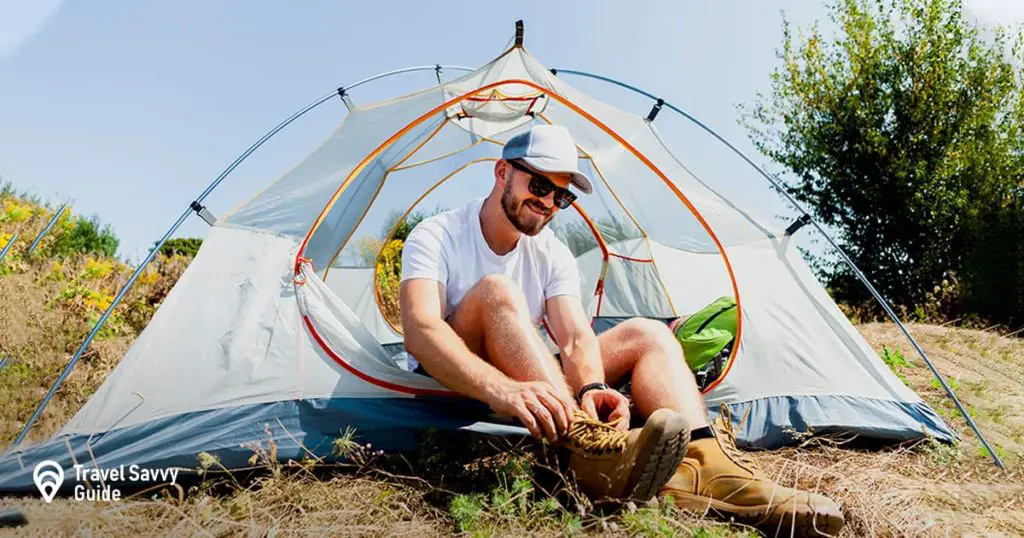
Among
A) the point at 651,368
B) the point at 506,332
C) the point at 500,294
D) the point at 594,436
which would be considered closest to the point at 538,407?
the point at 594,436

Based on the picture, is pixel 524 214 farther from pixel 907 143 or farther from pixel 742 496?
pixel 907 143

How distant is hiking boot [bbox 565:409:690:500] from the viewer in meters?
1.72

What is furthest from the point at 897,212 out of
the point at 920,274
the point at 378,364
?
the point at 378,364

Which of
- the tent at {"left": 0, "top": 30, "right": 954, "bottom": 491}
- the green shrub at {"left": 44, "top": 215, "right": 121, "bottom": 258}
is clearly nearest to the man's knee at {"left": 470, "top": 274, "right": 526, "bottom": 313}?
the tent at {"left": 0, "top": 30, "right": 954, "bottom": 491}

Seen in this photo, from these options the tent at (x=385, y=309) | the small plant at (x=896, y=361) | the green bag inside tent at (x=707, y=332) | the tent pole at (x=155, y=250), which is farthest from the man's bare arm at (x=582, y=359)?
the small plant at (x=896, y=361)

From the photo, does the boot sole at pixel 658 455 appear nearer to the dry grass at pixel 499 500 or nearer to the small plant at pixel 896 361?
the dry grass at pixel 499 500

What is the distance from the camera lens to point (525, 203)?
242 cm

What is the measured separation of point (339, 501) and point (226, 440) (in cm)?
48

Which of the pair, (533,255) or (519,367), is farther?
(533,255)

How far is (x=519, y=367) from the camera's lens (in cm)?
200

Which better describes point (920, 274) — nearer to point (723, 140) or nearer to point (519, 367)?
point (723, 140)

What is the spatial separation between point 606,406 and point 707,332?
1.25m

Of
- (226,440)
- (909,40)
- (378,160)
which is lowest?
(226,440)

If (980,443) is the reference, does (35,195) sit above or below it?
above
